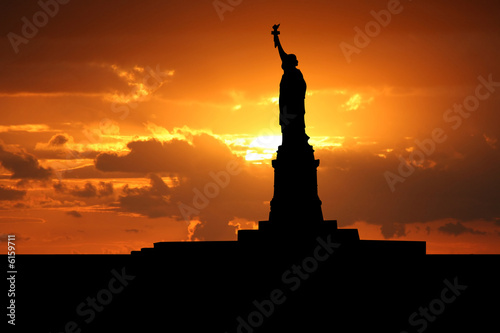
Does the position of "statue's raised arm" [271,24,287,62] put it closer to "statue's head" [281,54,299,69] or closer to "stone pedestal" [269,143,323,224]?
"statue's head" [281,54,299,69]

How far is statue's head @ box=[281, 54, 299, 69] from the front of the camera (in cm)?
2980

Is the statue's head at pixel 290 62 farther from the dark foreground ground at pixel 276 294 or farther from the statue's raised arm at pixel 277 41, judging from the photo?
the dark foreground ground at pixel 276 294

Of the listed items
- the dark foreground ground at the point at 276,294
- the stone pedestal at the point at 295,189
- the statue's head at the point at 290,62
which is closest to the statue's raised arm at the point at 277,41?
the statue's head at the point at 290,62

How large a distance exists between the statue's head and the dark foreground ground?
21.4 feet

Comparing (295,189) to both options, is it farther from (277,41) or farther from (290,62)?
(277,41)

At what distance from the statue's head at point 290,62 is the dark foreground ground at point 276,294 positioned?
6.53 m

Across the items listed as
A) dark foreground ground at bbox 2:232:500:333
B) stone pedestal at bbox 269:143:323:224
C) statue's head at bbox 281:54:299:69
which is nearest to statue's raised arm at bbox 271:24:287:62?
statue's head at bbox 281:54:299:69

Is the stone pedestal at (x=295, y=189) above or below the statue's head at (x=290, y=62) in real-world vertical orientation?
below

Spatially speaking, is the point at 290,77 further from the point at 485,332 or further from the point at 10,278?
the point at 10,278

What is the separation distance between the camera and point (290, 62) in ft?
97.8

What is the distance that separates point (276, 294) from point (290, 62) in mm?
8695

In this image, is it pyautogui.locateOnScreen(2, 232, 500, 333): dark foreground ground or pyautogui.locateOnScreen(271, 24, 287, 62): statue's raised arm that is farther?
pyautogui.locateOnScreen(271, 24, 287, 62): statue's raised arm

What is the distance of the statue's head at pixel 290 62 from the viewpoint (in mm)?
29797

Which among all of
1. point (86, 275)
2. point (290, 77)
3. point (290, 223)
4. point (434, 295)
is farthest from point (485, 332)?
point (86, 275)
